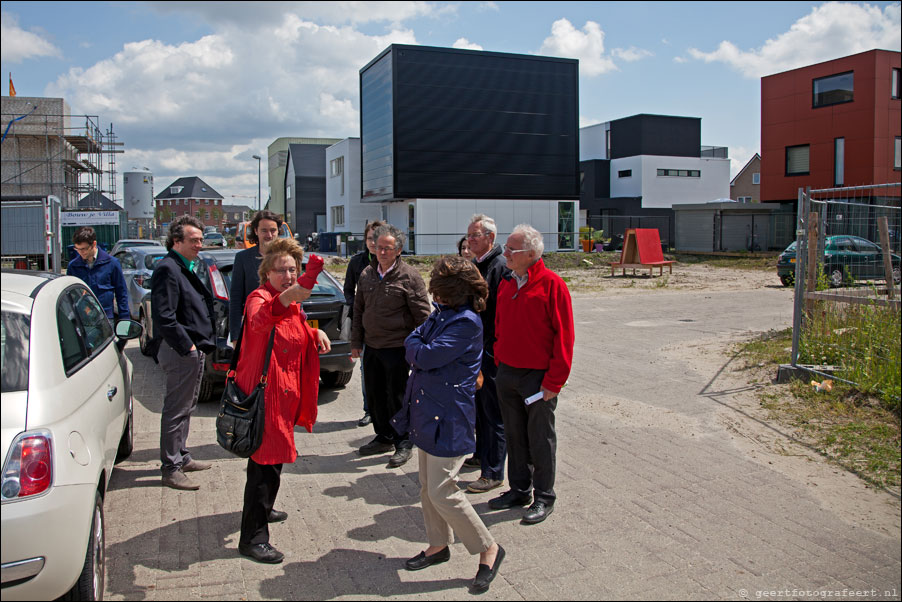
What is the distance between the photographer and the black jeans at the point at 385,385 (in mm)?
5715

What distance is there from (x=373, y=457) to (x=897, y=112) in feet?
121

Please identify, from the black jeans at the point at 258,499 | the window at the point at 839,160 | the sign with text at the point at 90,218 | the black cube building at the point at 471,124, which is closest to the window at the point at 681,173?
the black cube building at the point at 471,124

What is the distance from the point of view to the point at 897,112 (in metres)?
33.3

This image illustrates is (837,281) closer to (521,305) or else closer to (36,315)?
(521,305)

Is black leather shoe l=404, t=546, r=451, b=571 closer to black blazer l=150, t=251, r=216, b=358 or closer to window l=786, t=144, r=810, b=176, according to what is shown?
black blazer l=150, t=251, r=216, b=358

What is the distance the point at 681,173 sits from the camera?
178 feet

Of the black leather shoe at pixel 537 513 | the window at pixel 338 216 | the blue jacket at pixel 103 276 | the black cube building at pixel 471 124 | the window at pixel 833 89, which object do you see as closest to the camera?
the black leather shoe at pixel 537 513

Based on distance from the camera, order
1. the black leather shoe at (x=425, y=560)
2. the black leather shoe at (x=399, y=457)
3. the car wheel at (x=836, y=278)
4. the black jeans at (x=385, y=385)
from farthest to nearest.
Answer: the car wheel at (x=836, y=278) < the black jeans at (x=385, y=385) < the black leather shoe at (x=399, y=457) < the black leather shoe at (x=425, y=560)

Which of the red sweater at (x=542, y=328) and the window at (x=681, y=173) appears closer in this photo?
the red sweater at (x=542, y=328)

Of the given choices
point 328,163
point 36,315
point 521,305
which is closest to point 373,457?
point 521,305

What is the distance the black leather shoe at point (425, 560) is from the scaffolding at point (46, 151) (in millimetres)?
5013

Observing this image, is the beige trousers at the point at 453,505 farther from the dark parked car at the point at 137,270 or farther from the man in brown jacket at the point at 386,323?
the dark parked car at the point at 137,270

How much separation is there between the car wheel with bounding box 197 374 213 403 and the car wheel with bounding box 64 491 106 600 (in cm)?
405

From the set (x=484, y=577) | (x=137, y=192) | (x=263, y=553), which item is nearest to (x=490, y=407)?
(x=484, y=577)
